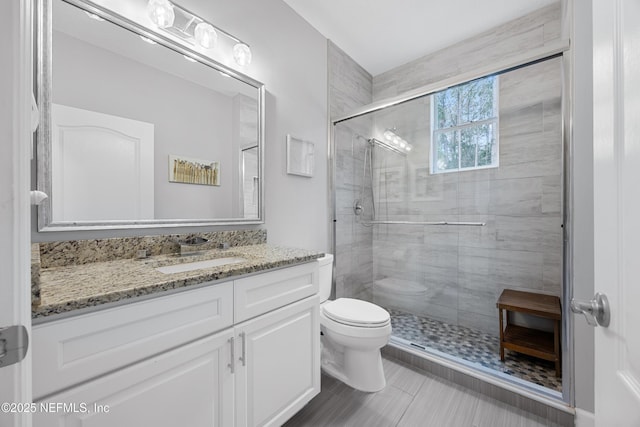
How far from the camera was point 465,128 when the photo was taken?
239 centimetres

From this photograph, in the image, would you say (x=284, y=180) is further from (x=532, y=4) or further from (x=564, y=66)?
(x=532, y=4)

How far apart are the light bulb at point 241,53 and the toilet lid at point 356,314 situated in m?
1.68

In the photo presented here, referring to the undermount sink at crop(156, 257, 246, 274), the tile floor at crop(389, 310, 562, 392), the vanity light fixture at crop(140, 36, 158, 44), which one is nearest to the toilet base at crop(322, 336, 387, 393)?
the tile floor at crop(389, 310, 562, 392)

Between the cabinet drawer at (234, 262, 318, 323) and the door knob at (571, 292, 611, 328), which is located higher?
the door knob at (571, 292, 611, 328)

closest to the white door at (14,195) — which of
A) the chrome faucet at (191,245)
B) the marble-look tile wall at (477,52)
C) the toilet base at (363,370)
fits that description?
the chrome faucet at (191,245)

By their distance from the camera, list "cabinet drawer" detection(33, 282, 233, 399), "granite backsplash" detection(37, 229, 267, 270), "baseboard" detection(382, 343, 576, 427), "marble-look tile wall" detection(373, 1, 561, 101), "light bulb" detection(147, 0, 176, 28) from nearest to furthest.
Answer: "cabinet drawer" detection(33, 282, 233, 399) → "granite backsplash" detection(37, 229, 267, 270) → "light bulb" detection(147, 0, 176, 28) → "baseboard" detection(382, 343, 576, 427) → "marble-look tile wall" detection(373, 1, 561, 101)

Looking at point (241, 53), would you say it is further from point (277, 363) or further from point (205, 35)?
point (277, 363)

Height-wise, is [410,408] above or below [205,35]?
below

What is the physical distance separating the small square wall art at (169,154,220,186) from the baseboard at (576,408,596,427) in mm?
2308

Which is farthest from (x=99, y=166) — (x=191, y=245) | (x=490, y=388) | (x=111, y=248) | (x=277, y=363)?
(x=490, y=388)

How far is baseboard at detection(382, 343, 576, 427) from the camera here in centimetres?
137

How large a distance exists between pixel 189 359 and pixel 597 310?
3.74ft

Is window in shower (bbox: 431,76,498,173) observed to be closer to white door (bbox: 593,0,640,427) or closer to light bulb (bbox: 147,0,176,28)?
white door (bbox: 593,0,640,427)

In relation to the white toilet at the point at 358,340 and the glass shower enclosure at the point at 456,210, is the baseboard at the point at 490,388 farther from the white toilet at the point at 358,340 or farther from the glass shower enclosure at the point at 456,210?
the white toilet at the point at 358,340
